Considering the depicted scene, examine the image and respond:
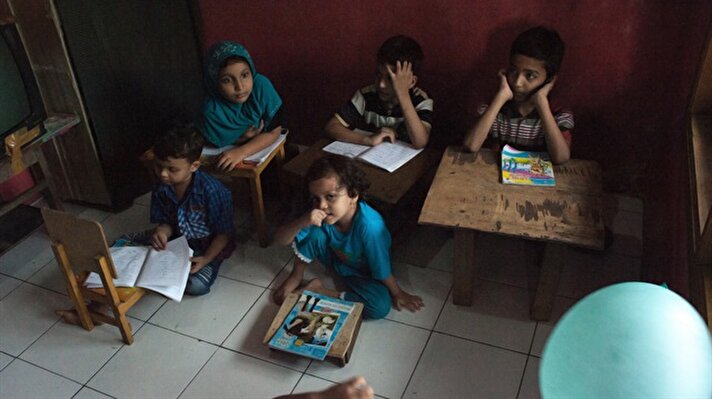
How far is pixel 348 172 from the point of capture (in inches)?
76.9

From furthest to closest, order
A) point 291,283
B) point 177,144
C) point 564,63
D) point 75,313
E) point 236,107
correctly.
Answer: point 236,107 → point 564,63 → point 291,283 → point 75,313 → point 177,144

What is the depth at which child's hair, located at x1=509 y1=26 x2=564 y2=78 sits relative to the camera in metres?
2.09

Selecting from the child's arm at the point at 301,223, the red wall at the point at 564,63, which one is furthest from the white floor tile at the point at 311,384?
the red wall at the point at 564,63

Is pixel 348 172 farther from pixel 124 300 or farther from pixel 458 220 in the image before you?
pixel 124 300

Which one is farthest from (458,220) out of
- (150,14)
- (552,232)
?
(150,14)

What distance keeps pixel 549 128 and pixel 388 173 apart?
0.64 m

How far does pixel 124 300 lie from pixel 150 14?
1.48 meters

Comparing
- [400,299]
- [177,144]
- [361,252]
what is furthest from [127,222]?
[400,299]

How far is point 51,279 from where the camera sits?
244 cm

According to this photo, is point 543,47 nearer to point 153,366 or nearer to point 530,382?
point 530,382

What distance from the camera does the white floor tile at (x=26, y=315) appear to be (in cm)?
214

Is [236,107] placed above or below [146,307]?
above

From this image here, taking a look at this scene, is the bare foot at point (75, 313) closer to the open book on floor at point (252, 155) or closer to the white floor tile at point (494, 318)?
the open book on floor at point (252, 155)

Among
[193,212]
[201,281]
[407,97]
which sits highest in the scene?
[407,97]
